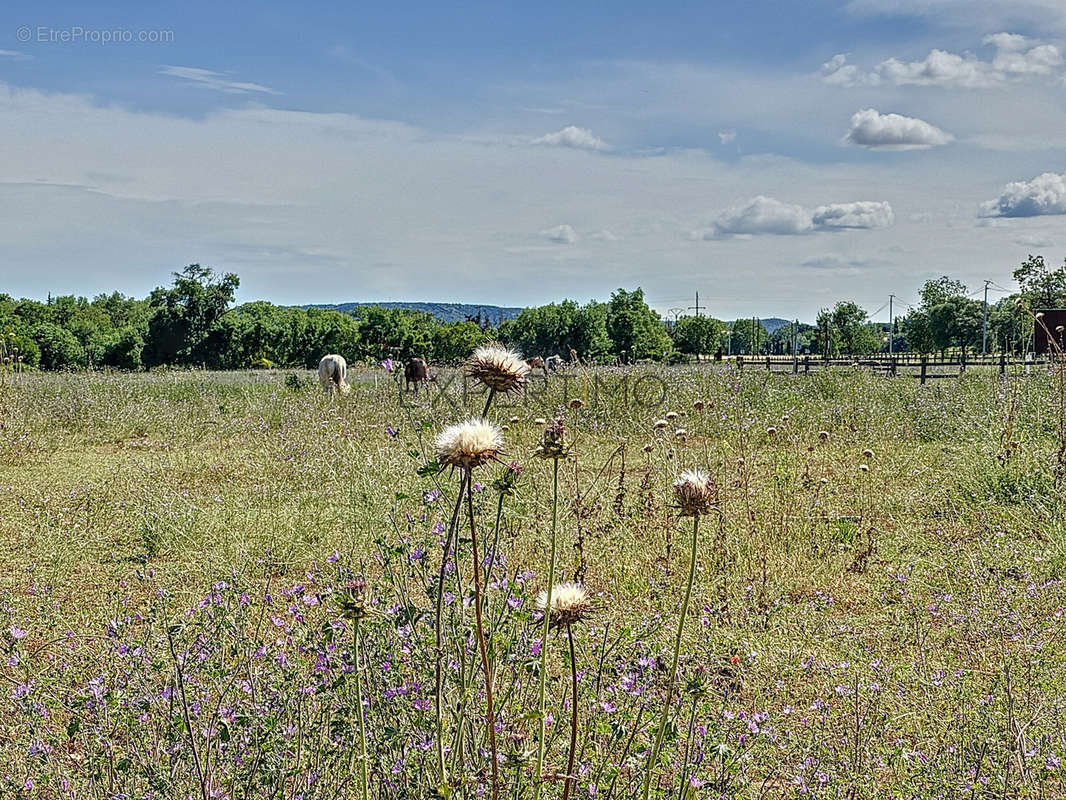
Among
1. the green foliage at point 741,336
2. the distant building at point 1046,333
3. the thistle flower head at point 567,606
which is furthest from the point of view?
the green foliage at point 741,336

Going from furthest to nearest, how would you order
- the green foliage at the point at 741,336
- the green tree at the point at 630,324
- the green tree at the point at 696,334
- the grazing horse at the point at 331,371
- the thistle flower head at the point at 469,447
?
the green foliage at the point at 741,336 < the green tree at the point at 696,334 < the green tree at the point at 630,324 < the grazing horse at the point at 331,371 < the thistle flower head at the point at 469,447

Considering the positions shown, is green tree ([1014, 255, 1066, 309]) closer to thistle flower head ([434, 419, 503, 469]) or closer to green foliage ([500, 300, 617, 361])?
green foliage ([500, 300, 617, 361])

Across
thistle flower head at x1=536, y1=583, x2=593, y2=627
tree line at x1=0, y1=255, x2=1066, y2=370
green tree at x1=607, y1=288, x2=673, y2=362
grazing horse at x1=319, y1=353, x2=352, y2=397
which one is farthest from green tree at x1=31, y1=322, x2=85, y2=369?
thistle flower head at x1=536, y1=583, x2=593, y2=627

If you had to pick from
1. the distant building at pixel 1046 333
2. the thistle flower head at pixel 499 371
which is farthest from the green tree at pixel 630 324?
the thistle flower head at pixel 499 371

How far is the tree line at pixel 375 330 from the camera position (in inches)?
2128

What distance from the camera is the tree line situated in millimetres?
54062

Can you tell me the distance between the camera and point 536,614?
1.80 metres

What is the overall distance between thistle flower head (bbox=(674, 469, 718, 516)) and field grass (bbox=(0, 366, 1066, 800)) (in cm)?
34

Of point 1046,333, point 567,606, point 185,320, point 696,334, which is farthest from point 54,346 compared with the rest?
point 567,606

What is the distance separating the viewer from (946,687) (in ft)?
10.9

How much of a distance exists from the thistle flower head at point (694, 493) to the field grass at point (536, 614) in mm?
344

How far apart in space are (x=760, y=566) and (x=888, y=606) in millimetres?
742

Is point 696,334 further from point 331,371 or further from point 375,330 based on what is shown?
point 331,371

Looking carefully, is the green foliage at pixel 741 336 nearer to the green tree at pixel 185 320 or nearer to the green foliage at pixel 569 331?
the green foliage at pixel 569 331
